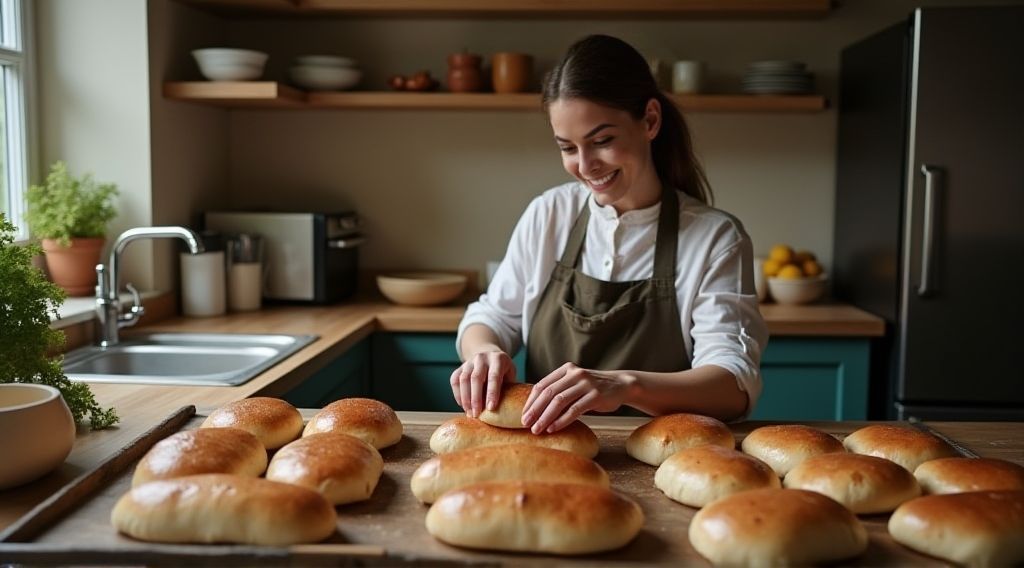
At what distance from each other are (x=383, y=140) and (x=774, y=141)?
4.74 feet

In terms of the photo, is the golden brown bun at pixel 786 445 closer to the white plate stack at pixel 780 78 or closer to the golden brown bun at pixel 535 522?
the golden brown bun at pixel 535 522

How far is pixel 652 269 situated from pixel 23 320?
118 cm

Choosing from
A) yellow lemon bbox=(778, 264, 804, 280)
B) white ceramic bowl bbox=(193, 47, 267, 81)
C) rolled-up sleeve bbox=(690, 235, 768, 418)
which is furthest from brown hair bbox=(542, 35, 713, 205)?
white ceramic bowl bbox=(193, 47, 267, 81)

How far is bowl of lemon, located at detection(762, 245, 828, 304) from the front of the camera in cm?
328

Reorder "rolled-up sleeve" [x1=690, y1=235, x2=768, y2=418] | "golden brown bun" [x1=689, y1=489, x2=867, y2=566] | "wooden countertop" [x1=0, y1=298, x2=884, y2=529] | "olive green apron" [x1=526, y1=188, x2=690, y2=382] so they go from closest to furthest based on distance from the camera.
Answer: "golden brown bun" [x1=689, y1=489, x2=867, y2=566] → "wooden countertop" [x1=0, y1=298, x2=884, y2=529] → "rolled-up sleeve" [x1=690, y1=235, x2=768, y2=418] → "olive green apron" [x1=526, y1=188, x2=690, y2=382]

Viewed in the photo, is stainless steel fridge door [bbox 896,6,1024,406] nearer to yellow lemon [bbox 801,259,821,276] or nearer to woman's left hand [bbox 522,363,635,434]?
yellow lemon [bbox 801,259,821,276]

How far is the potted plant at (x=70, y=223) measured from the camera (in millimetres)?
2742

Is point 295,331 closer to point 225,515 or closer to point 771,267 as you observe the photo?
point 771,267

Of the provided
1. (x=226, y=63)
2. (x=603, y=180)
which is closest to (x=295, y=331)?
(x=226, y=63)

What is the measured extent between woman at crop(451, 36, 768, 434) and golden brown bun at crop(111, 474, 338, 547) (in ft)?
1.85

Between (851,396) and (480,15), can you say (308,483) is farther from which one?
(480,15)

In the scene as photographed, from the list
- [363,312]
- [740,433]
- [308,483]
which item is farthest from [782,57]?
[308,483]

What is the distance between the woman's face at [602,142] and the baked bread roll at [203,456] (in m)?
0.84

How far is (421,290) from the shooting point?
328cm
